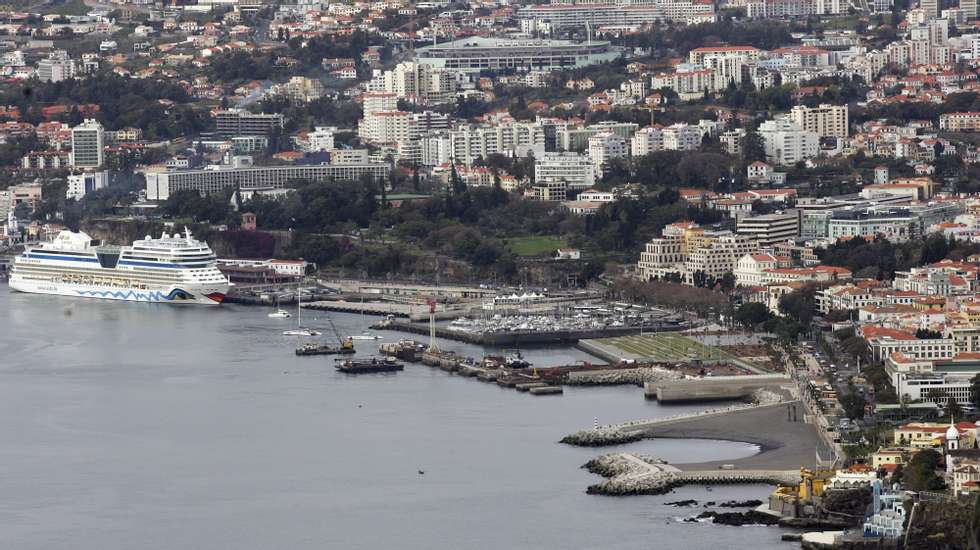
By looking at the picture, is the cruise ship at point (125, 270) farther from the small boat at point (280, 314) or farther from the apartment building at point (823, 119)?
the apartment building at point (823, 119)

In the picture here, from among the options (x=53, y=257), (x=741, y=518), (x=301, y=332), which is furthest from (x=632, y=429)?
(x=53, y=257)

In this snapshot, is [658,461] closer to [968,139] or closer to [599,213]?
[599,213]

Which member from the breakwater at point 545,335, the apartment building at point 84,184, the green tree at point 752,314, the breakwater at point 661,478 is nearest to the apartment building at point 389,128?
the apartment building at point 84,184

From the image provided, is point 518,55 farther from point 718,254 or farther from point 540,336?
point 540,336

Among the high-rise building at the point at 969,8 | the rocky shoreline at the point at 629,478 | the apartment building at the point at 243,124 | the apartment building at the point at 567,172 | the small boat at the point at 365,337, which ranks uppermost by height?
the high-rise building at the point at 969,8

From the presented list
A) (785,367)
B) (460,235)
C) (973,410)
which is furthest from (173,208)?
(973,410)

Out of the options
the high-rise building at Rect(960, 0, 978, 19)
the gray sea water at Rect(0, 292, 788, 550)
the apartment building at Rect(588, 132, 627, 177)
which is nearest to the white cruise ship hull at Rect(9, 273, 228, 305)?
the gray sea water at Rect(0, 292, 788, 550)
